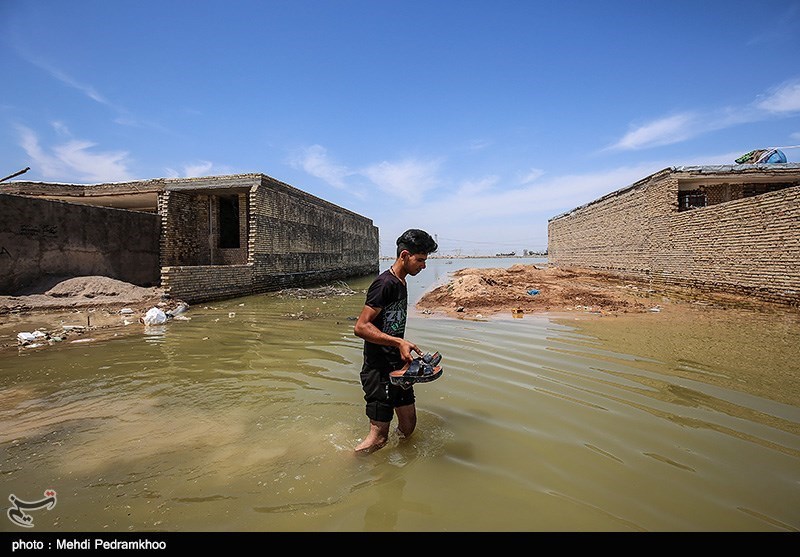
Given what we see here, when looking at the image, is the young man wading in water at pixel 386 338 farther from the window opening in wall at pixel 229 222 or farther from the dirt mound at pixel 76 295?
the window opening in wall at pixel 229 222

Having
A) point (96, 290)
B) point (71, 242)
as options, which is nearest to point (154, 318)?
point (96, 290)

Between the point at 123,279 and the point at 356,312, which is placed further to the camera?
the point at 123,279

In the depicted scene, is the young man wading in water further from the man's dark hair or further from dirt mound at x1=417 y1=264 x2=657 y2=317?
dirt mound at x1=417 y1=264 x2=657 y2=317

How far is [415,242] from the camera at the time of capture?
260 cm

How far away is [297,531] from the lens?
5.85ft

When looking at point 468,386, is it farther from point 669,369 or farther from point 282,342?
point 282,342

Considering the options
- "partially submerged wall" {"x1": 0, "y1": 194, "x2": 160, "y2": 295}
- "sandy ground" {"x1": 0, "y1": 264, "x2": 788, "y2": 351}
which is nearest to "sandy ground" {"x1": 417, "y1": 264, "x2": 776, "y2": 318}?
"sandy ground" {"x1": 0, "y1": 264, "x2": 788, "y2": 351}

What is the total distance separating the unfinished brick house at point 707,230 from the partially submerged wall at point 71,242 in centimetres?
1853

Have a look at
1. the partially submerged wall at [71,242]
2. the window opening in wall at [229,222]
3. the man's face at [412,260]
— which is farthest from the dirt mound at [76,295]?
the man's face at [412,260]

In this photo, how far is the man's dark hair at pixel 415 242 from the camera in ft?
8.54

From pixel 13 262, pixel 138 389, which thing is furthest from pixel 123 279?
pixel 138 389

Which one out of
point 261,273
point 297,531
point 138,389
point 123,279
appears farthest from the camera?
point 261,273

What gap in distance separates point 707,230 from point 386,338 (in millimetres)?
13790

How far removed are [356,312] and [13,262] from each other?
885 centimetres
